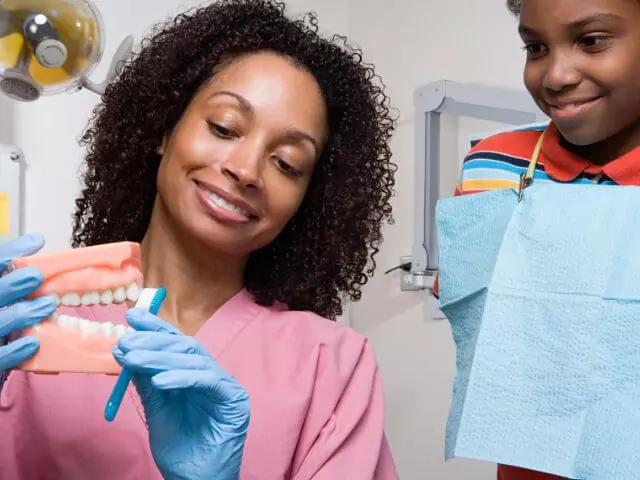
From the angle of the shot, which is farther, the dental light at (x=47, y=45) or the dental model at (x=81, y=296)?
the dental light at (x=47, y=45)

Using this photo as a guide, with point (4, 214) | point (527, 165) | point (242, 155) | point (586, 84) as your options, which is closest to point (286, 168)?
point (242, 155)

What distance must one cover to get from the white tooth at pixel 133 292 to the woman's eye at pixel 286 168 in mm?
361

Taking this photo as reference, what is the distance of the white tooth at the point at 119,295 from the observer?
2.87ft

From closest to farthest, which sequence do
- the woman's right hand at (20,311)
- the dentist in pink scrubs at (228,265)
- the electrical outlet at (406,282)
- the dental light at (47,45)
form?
the woman's right hand at (20,311), the dentist in pink scrubs at (228,265), the dental light at (47,45), the electrical outlet at (406,282)

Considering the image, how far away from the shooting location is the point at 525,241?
3.35 ft

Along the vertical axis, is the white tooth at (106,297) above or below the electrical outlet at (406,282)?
above

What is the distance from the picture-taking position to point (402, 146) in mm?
2393

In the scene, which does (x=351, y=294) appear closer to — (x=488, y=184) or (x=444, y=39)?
(x=488, y=184)

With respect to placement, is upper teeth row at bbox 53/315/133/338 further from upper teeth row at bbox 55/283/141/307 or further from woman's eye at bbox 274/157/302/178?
woman's eye at bbox 274/157/302/178

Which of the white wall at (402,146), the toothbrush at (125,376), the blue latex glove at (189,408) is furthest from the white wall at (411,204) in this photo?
the toothbrush at (125,376)

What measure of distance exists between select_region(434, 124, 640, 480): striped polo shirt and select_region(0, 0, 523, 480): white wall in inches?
38.1

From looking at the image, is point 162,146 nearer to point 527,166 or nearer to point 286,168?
point 286,168

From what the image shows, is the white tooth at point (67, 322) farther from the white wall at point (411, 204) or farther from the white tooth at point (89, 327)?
the white wall at point (411, 204)

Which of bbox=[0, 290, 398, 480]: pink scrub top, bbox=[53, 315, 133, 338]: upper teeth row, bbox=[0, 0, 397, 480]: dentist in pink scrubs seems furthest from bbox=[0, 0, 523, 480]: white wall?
bbox=[53, 315, 133, 338]: upper teeth row
